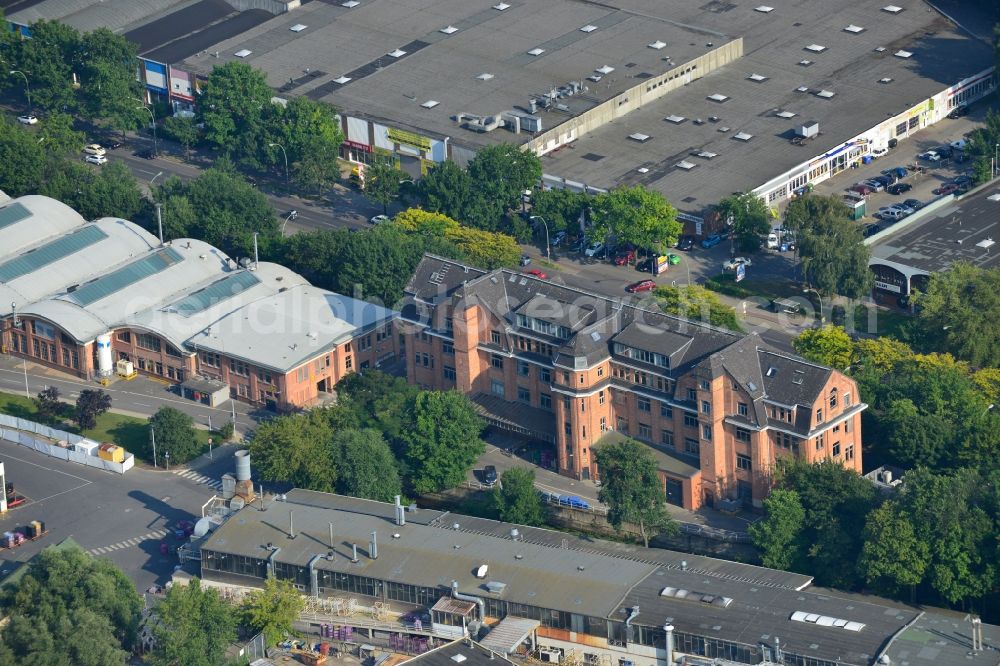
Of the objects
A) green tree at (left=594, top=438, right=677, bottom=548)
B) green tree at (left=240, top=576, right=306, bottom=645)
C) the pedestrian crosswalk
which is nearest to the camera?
green tree at (left=240, top=576, right=306, bottom=645)

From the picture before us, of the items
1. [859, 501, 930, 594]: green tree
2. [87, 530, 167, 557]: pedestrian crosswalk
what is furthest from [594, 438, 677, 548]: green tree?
[87, 530, 167, 557]: pedestrian crosswalk

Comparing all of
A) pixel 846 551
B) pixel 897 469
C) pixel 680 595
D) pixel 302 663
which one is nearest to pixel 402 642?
pixel 302 663

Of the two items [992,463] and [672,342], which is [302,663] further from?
[992,463]

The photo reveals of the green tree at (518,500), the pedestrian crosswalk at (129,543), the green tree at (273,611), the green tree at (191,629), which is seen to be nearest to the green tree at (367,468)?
the green tree at (518,500)

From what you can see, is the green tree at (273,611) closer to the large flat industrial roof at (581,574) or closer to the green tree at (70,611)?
the large flat industrial roof at (581,574)

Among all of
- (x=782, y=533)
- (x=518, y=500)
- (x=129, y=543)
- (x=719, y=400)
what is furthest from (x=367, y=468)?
(x=782, y=533)

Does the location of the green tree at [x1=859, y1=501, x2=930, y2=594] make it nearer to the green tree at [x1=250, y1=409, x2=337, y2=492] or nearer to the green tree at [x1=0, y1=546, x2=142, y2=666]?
the green tree at [x1=250, y1=409, x2=337, y2=492]
